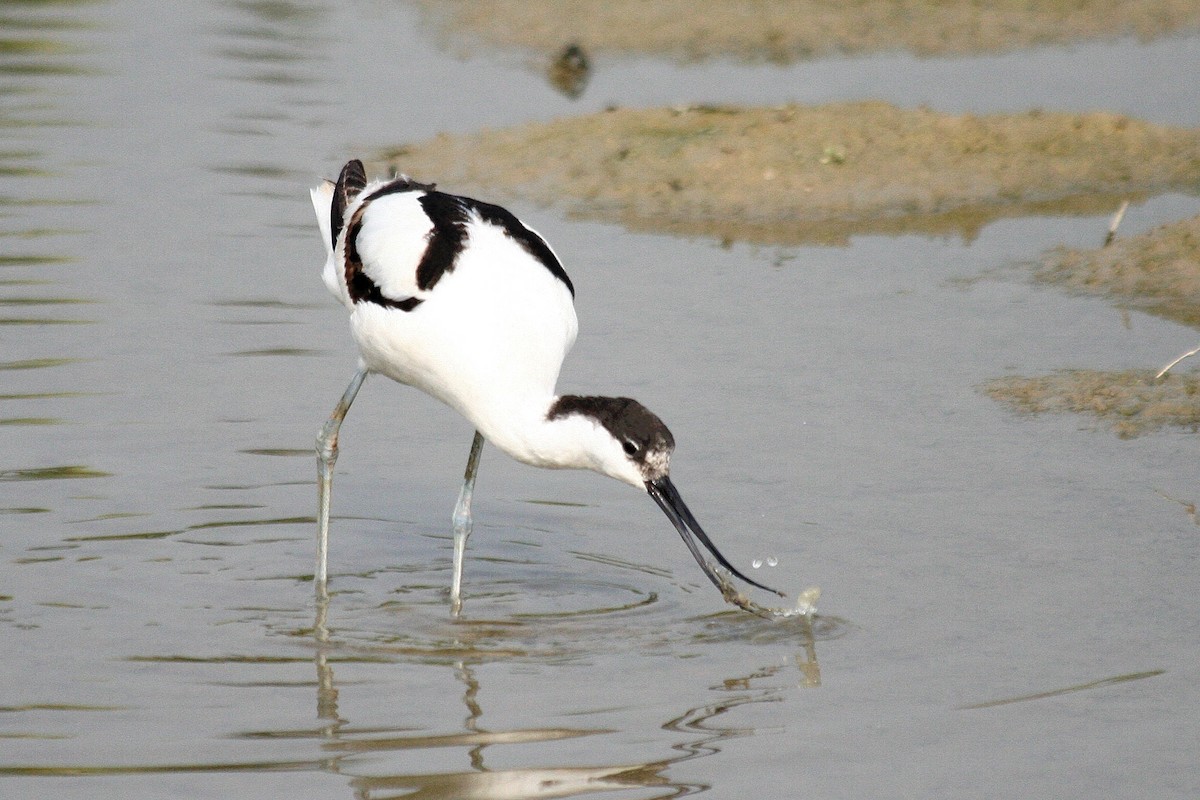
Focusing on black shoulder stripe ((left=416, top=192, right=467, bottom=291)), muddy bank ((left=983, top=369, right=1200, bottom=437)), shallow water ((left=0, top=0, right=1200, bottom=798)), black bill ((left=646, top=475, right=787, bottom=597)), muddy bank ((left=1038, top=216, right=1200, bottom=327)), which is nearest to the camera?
shallow water ((left=0, top=0, right=1200, bottom=798))

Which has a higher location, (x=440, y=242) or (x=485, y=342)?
(x=440, y=242)

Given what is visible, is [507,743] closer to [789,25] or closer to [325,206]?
[325,206]

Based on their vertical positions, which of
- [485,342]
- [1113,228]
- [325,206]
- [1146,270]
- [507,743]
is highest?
[1113,228]

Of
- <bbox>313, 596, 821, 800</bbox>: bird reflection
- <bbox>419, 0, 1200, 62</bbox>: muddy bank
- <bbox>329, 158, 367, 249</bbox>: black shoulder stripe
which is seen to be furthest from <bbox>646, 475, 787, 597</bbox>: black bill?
<bbox>419, 0, 1200, 62</bbox>: muddy bank

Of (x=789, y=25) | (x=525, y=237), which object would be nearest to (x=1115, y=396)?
(x=525, y=237)

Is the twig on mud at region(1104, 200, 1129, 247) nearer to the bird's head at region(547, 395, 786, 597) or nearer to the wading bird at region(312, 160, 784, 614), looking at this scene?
the wading bird at region(312, 160, 784, 614)

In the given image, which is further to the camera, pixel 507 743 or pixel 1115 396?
pixel 1115 396

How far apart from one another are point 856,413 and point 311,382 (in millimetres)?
1935

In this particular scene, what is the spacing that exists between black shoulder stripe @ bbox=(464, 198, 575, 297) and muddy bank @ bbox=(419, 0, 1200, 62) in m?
7.24

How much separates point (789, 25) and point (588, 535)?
313 inches

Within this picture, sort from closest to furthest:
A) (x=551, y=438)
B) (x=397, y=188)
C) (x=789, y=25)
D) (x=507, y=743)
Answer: (x=507, y=743) < (x=551, y=438) < (x=397, y=188) < (x=789, y=25)

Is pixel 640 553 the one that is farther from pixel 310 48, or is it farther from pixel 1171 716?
pixel 310 48

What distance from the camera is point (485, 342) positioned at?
4727mm

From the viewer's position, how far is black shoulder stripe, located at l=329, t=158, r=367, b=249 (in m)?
5.77
